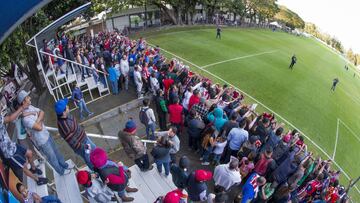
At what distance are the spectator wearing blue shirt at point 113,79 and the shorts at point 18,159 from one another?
580 centimetres

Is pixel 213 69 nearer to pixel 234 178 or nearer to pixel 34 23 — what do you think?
pixel 34 23

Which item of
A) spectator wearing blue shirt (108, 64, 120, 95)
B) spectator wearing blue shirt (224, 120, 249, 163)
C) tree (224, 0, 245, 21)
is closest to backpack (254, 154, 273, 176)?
spectator wearing blue shirt (224, 120, 249, 163)

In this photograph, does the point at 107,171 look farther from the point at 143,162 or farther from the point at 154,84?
the point at 154,84

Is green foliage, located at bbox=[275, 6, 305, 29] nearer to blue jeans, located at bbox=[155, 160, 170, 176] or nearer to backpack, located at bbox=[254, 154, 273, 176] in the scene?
backpack, located at bbox=[254, 154, 273, 176]

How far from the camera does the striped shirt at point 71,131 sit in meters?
5.70

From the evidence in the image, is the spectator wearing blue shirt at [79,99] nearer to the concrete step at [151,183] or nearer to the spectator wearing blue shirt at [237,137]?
the concrete step at [151,183]

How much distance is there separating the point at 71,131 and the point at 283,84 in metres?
21.3

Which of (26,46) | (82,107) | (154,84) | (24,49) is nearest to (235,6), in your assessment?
(154,84)

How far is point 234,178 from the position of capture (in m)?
6.13

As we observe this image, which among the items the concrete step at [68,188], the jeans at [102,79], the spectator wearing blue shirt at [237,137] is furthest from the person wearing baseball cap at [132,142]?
the jeans at [102,79]

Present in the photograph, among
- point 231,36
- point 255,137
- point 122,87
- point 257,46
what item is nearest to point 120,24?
point 231,36

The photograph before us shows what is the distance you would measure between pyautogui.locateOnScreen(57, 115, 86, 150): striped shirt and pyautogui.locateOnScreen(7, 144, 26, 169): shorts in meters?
0.81

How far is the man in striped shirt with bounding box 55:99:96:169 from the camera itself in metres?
5.56

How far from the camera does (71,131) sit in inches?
228
